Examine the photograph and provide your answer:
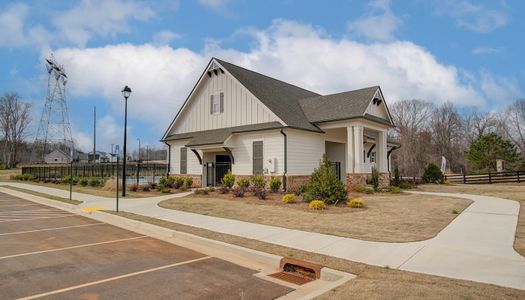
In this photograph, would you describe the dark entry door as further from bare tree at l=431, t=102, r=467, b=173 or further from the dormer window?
bare tree at l=431, t=102, r=467, b=173

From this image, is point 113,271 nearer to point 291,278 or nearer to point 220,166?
point 291,278

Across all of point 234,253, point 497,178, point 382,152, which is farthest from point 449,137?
point 234,253

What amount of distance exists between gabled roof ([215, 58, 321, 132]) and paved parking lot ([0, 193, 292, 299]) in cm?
1361

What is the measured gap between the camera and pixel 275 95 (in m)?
24.8

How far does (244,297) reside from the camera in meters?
4.96

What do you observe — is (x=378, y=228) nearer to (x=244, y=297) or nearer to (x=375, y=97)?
(x=244, y=297)

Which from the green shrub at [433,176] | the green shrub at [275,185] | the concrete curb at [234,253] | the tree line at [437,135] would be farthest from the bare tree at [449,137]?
the concrete curb at [234,253]

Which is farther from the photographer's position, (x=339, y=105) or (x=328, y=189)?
(x=339, y=105)

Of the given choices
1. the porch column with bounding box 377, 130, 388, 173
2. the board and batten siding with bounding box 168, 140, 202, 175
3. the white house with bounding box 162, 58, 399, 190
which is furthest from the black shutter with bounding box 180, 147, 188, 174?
the porch column with bounding box 377, 130, 388, 173

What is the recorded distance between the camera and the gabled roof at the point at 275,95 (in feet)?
71.3

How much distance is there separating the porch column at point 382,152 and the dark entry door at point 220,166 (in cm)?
1123

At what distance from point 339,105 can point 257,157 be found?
23.3 feet

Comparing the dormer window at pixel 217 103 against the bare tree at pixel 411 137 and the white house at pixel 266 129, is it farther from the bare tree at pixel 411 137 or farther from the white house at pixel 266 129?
the bare tree at pixel 411 137

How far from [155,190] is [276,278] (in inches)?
752
